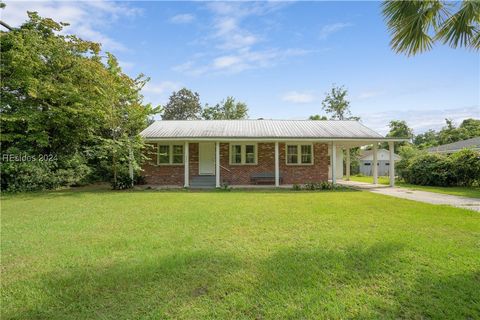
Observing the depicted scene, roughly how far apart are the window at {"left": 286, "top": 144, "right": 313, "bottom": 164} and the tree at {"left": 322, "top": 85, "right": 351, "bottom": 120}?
956 inches

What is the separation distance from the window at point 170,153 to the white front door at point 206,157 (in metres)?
1.21

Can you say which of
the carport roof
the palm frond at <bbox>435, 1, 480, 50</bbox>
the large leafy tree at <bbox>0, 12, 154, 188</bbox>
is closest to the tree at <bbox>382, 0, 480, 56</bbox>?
the palm frond at <bbox>435, 1, 480, 50</bbox>

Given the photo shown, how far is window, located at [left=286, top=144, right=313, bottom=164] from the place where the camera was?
1688 centimetres

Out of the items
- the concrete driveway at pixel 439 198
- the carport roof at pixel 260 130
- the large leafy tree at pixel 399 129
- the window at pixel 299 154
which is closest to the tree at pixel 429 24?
the concrete driveway at pixel 439 198

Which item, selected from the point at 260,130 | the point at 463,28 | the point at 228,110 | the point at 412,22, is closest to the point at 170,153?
the point at 260,130

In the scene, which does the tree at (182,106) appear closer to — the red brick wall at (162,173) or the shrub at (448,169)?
the red brick wall at (162,173)

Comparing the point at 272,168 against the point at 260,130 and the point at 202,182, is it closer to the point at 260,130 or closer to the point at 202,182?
the point at 260,130

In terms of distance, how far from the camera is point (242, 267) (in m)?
3.93

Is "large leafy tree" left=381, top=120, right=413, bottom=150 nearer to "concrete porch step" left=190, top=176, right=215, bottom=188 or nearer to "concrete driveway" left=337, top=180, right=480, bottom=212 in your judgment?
"concrete driveway" left=337, top=180, right=480, bottom=212

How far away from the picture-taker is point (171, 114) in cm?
4450

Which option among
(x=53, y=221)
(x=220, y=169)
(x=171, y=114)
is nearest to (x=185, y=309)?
(x=53, y=221)

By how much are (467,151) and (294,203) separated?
510 inches

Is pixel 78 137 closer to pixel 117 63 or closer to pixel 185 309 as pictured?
pixel 117 63

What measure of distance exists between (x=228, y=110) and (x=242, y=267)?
4084 cm
